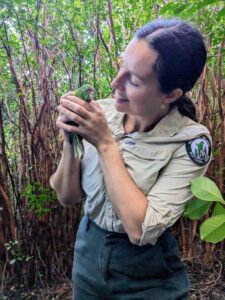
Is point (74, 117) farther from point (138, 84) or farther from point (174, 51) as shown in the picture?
point (174, 51)

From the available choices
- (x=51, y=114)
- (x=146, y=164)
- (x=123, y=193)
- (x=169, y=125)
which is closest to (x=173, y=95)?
(x=169, y=125)

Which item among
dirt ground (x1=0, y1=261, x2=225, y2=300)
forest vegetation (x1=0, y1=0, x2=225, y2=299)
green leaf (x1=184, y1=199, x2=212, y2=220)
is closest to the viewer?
green leaf (x1=184, y1=199, x2=212, y2=220)

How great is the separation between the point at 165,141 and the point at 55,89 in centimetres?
154

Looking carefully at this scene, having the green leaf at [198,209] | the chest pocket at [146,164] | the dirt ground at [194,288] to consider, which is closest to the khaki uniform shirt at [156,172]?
the chest pocket at [146,164]

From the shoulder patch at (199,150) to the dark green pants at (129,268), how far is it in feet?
0.83

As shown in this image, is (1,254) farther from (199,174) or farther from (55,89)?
(199,174)

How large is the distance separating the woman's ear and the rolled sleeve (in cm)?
15

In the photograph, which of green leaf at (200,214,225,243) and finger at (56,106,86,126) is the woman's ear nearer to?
finger at (56,106,86,126)

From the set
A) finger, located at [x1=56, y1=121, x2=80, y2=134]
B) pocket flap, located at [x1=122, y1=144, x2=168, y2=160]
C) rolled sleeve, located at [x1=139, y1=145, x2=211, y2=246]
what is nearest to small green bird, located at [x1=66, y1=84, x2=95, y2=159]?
finger, located at [x1=56, y1=121, x2=80, y2=134]

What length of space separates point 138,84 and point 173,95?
0.12 meters

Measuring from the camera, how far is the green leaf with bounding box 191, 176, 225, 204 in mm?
813

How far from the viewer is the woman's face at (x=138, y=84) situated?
1073 mm

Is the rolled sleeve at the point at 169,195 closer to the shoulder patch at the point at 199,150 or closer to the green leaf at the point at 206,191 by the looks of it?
the shoulder patch at the point at 199,150

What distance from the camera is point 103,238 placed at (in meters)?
1.16
